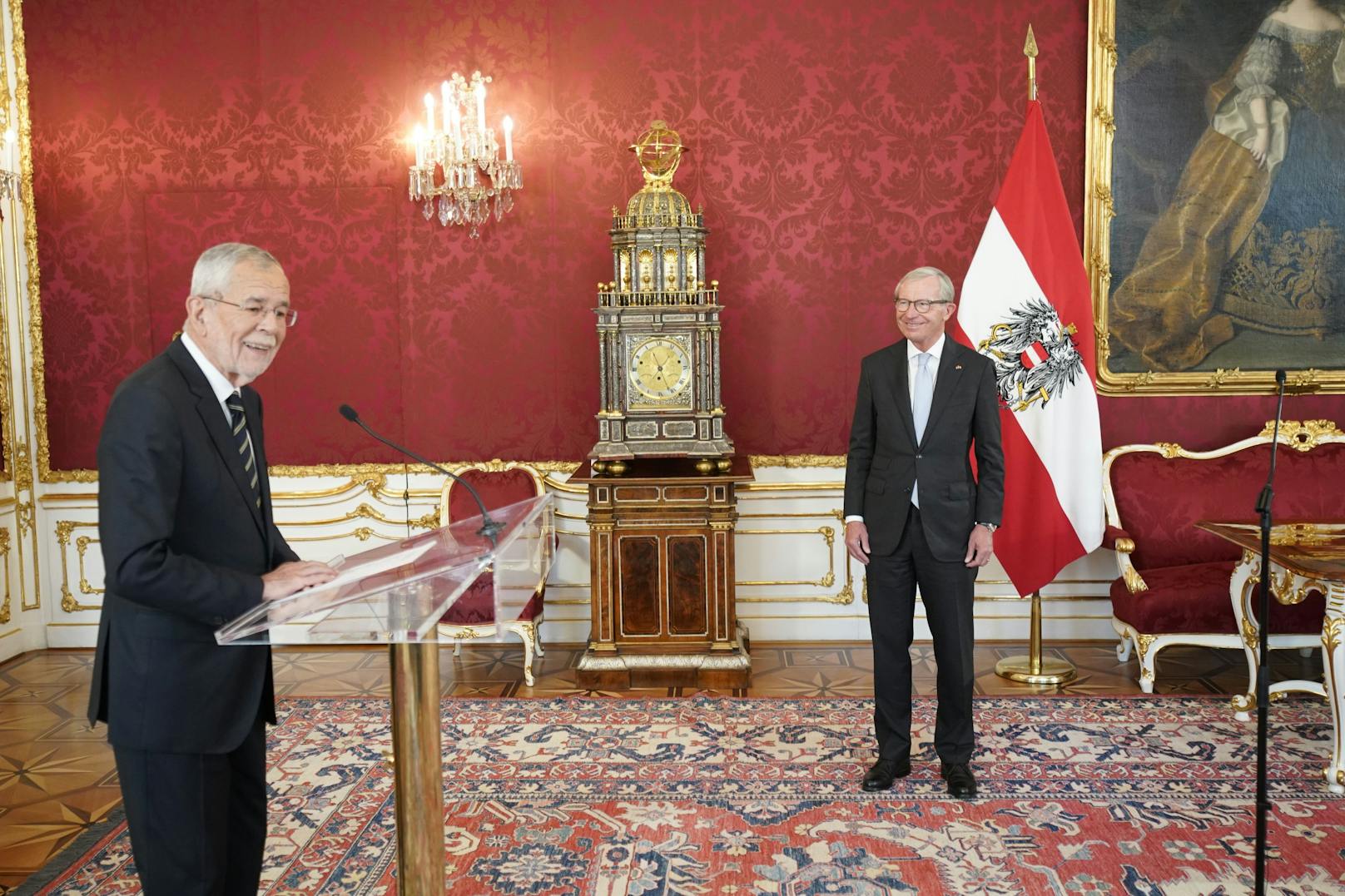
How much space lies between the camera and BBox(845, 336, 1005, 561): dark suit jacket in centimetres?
348

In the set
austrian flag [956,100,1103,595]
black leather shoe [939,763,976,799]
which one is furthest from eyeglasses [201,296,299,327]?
austrian flag [956,100,1103,595]

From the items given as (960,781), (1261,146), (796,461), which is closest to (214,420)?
(960,781)

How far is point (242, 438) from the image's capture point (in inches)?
82.8

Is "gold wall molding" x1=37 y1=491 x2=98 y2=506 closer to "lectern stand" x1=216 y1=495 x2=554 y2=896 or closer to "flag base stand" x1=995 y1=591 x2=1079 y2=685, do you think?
"lectern stand" x1=216 y1=495 x2=554 y2=896

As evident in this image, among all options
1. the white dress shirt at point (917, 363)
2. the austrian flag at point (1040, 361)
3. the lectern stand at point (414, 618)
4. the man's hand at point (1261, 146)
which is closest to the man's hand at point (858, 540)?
the white dress shirt at point (917, 363)

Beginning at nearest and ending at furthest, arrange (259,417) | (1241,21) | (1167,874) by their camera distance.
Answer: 1. (259,417)
2. (1167,874)
3. (1241,21)


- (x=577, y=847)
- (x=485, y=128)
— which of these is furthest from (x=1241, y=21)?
(x=577, y=847)

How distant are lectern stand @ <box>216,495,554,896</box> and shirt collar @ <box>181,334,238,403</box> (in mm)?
384

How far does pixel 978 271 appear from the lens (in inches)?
184

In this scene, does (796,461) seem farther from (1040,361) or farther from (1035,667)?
(1035,667)

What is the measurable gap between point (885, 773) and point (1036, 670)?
5.04ft

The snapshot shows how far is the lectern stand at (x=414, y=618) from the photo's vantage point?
163cm

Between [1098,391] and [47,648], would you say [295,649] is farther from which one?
[1098,391]

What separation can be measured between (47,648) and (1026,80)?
18.7 feet
